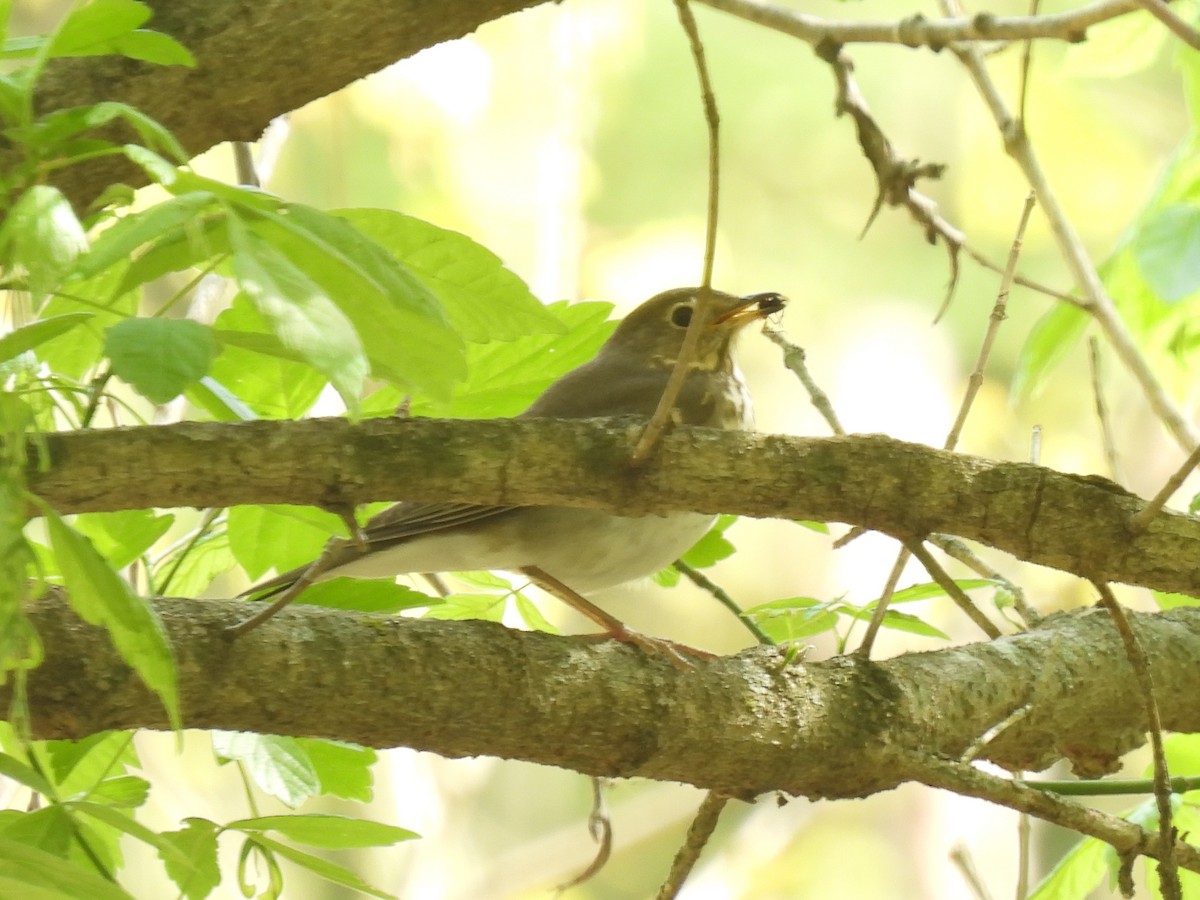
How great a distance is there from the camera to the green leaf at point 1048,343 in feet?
5.99


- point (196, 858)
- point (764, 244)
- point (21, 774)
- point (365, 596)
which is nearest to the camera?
point (21, 774)

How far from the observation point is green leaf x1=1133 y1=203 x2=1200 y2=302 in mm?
1406

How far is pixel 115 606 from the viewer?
732mm

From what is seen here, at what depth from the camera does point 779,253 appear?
5.86 meters

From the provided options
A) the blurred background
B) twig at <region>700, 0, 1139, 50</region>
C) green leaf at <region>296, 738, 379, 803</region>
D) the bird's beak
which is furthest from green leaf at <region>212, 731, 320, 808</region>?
the blurred background

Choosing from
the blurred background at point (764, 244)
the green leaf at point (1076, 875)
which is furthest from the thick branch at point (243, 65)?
the blurred background at point (764, 244)

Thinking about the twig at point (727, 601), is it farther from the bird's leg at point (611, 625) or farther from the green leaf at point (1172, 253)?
the green leaf at point (1172, 253)

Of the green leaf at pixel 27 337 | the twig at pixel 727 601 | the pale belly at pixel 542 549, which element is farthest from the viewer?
the pale belly at pixel 542 549

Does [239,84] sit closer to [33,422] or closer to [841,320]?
[33,422]

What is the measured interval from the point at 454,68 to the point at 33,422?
4.87 m

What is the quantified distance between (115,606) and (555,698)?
0.73 m

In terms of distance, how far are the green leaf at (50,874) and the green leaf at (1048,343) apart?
1481mm

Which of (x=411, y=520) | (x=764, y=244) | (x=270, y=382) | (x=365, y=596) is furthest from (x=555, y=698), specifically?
(x=764, y=244)

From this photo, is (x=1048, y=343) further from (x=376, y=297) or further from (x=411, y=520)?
(x=376, y=297)
